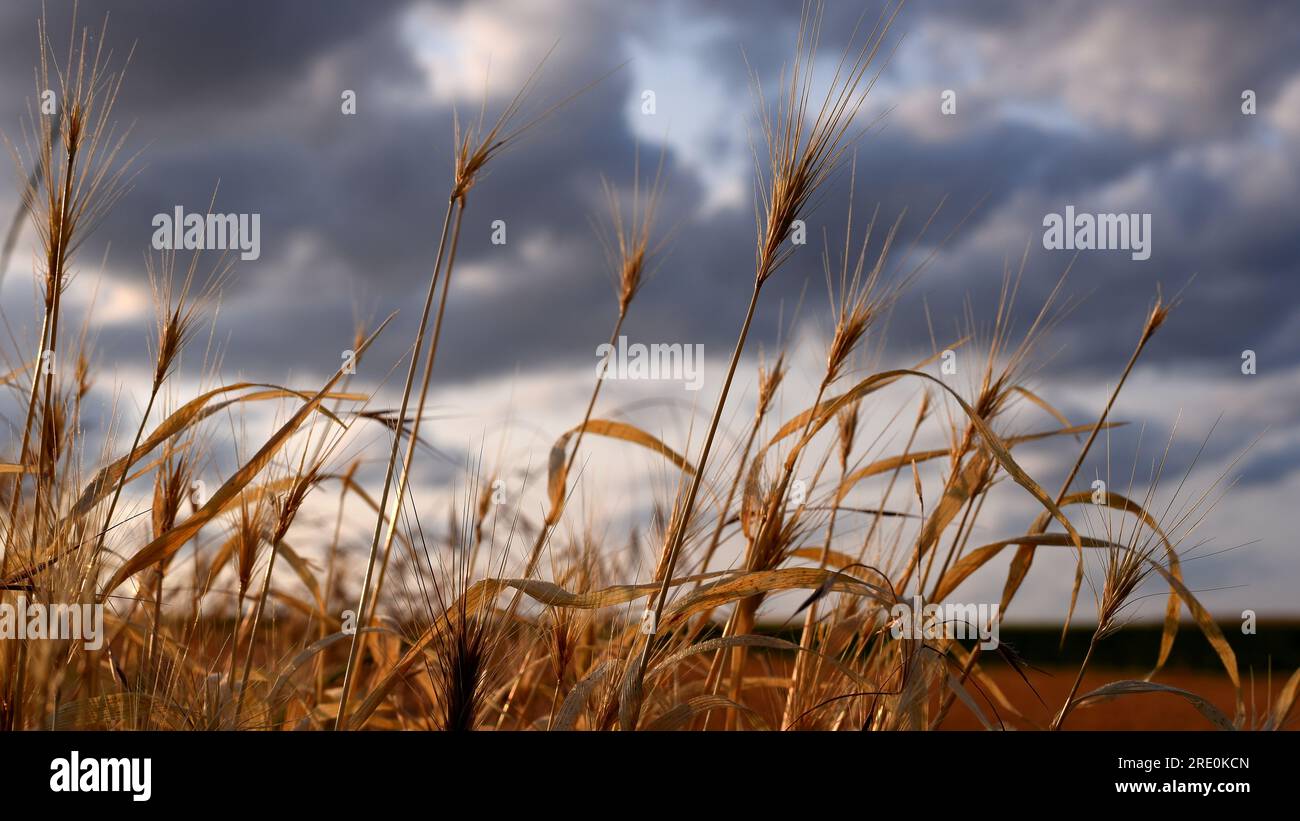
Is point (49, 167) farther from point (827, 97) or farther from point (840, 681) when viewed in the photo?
point (840, 681)

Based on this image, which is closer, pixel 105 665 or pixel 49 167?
pixel 49 167

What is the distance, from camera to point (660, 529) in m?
1.57

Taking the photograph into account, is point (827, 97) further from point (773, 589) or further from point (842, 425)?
point (842, 425)

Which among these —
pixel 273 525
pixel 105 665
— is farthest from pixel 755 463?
pixel 105 665

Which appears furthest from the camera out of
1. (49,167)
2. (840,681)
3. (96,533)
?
(840,681)

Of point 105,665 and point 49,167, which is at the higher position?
point 49,167

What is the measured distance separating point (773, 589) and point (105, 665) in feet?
5.04

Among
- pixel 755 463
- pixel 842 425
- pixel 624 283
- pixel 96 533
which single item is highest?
pixel 624 283
